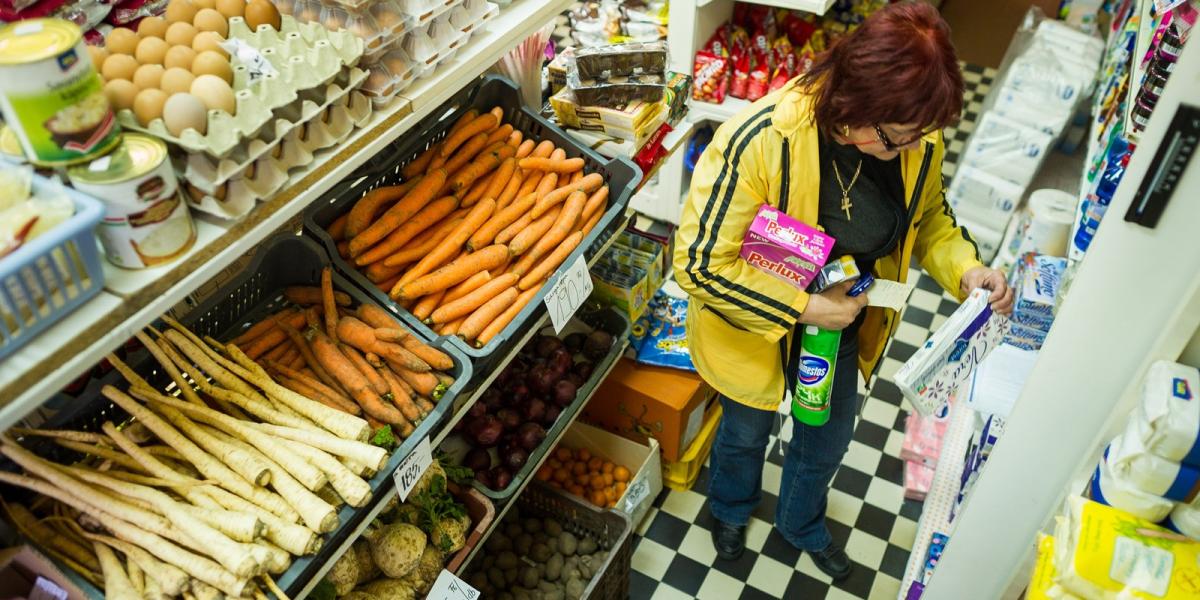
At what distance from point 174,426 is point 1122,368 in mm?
1727

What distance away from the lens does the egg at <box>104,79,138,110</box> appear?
1.40m

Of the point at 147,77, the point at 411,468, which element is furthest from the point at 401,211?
the point at 147,77

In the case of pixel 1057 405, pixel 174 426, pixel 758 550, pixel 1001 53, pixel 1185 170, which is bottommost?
pixel 758 550

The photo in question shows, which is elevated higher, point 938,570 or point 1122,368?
point 1122,368

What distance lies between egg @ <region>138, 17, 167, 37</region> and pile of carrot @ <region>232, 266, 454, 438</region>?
2.21 ft

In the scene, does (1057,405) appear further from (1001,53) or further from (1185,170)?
(1001,53)

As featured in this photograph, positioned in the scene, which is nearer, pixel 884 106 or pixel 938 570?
pixel 884 106

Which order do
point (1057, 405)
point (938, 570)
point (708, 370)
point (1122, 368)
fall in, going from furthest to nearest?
point (708, 370) → point (938, 570) → point (1057, 405) → point (1122, 368)

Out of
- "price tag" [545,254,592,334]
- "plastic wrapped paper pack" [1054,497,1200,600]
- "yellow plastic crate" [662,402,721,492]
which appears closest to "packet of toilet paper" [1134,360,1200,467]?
"plastic wrapped paper pack" [1054,497,1200,600]

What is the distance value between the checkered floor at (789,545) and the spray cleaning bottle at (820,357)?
841 millimetres

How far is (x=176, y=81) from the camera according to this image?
1.43m

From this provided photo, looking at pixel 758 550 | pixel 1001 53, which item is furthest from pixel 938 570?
pixel 1001 53

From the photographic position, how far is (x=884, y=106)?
1.65m

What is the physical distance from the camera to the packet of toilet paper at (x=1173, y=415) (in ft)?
3.86
